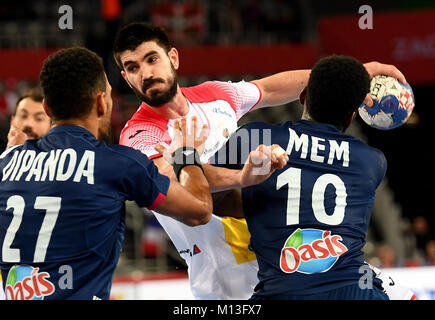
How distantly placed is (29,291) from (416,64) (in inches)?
485

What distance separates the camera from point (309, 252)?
3.77m

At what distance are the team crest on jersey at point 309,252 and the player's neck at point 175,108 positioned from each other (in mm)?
1811

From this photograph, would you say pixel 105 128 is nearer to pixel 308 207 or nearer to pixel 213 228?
pixel 308 207

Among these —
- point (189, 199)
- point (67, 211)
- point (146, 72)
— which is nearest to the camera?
point (67, 211)

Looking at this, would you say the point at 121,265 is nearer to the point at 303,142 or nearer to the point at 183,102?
the point at 183,102

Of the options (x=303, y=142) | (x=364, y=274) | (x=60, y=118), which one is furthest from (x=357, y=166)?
(x=60, y=118)

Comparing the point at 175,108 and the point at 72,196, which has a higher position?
the point at 175,108

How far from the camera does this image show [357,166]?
13.1ft

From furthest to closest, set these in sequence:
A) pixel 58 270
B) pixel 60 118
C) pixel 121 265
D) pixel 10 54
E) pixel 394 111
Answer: pixel 10 54
pixel 121 265
pixel 394 111
pixel 60 118
pixel 58 270

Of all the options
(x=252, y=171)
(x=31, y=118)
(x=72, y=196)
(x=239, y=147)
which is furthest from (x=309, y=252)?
(x=31, y=118)

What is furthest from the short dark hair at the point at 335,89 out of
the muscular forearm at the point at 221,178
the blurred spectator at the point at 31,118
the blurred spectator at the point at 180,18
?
the blurred spectator at the point at 180,18

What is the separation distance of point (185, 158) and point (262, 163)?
0.43m

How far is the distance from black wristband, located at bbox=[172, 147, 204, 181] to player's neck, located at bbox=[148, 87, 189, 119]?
1.47m

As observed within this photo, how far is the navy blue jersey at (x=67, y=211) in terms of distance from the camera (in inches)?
132
